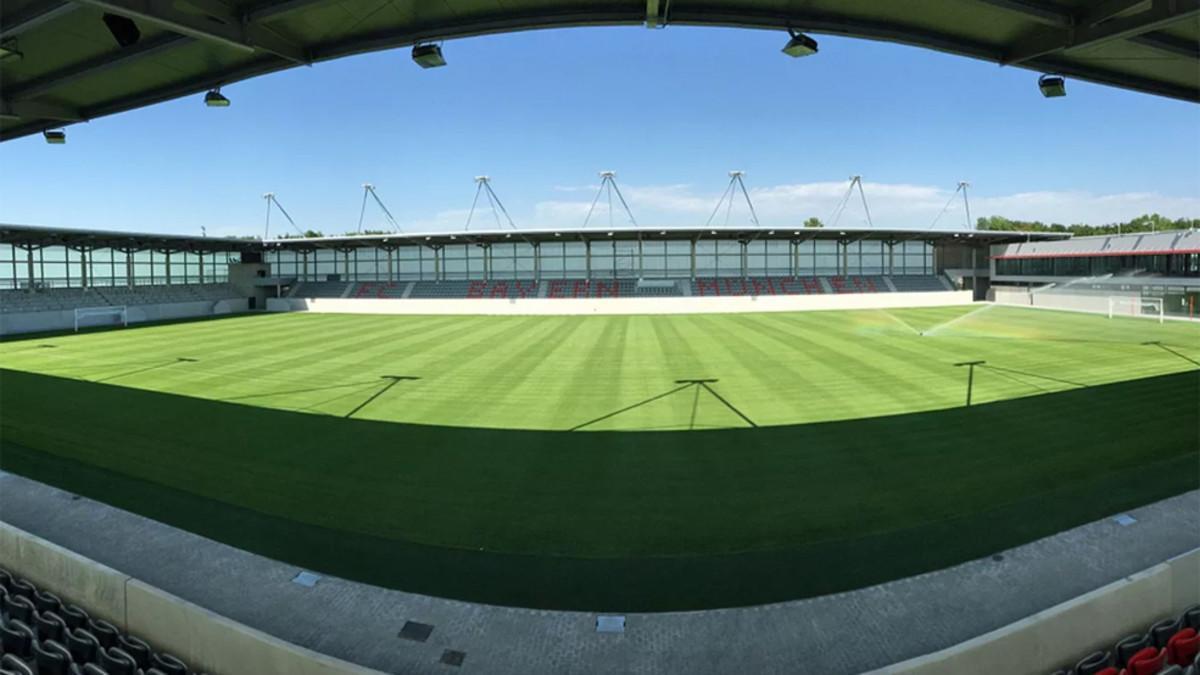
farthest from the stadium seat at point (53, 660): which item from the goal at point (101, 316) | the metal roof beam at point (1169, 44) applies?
the goal at point (101, 316)

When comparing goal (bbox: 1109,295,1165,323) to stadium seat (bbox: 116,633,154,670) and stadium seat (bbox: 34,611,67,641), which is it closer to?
stadium seat (bbox: 116,633,154,670)

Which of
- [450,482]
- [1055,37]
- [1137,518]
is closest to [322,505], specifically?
[450,482]

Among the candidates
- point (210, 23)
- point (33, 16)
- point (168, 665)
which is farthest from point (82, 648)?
point (33, 16)

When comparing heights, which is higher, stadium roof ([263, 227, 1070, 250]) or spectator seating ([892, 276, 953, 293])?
stadium roof ([263, 227, 1070, 250])

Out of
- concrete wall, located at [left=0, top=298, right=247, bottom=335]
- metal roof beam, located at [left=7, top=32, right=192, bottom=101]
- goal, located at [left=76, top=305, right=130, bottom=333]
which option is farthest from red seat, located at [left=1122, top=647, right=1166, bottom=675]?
goal, located at [left=76, top=305, right=130, bottom=333]

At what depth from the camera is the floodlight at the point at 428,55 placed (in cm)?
739

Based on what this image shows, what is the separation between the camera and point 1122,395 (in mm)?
14922

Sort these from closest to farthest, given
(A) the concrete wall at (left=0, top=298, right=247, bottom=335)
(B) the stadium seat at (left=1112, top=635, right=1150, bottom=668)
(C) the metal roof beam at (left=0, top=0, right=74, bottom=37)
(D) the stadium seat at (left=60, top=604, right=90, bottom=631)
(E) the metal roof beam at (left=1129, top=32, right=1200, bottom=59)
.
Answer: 1. (B) the stadium seat at (left=1112, top=635, right=1150, bottom=668)
2. (D) the stadium seat at (left=60, top=604, right=90, bottom=631)
3. (C) the metal roof beam at (left=0, top=0, right=74, bottom=37)
4. (E) the metal roof beam at (left=1129, top=32, right=1200, bottom=59)
5. (A) the concrete wall at (left=0, top=298, right=247, bottom=335)

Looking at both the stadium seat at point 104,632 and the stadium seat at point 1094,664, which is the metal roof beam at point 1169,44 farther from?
the stadium seat at point 104,632

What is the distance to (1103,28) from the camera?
702 cm

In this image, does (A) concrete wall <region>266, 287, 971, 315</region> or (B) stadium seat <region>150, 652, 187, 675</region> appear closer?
(B) stadium seat <region>150, 652, 187, 675</region>

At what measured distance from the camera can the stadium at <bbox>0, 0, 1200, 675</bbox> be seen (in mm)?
5105

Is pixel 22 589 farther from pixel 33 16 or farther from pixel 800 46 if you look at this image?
pixel 800 46

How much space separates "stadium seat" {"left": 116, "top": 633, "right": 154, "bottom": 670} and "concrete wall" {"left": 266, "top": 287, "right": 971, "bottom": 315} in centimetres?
4629
